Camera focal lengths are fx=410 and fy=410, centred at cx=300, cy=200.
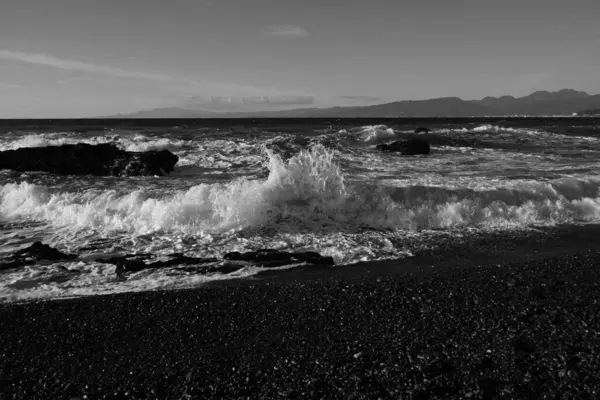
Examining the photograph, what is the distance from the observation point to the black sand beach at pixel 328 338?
120 inches

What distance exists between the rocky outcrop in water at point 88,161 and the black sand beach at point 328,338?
1175 centimetres

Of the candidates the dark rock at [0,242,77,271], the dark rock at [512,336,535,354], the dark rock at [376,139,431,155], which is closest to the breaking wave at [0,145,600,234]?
the dark rock at [0,242,77,271]

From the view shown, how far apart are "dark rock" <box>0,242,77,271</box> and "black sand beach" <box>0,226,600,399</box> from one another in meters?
1.61

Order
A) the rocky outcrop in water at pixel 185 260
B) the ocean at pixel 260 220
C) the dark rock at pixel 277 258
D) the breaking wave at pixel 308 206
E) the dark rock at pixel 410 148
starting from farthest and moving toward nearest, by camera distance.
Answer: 1. the dark rock at pixel 410 148
2. the breaking wave at pixel 308 206
3. the dark rock at pixel 277 258
4. the rocky outcrop in water at pixel 185 260
5. the ocean at pixel 260 220

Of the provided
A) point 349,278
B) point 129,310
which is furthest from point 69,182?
point 349,278

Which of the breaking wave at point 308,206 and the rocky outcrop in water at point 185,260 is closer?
the rocky outcrop in water at point 185,260

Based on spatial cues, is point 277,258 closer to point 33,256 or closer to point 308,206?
point 308,206

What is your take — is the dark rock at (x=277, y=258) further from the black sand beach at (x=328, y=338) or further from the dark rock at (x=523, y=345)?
the dark rock at (x=523, y=345)

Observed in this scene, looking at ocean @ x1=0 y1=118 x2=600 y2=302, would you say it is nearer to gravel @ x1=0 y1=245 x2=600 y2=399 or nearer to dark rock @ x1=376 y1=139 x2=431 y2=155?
gravel @ x1=0 y1=245 x2=600 y2=399

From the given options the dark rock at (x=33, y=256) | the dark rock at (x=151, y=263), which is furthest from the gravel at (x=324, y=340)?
the dark rock at (x=33, y=256)

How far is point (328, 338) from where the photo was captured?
3727 mm

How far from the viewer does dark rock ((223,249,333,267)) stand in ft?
19.7

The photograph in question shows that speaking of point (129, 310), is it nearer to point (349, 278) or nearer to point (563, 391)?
point (349, 278)

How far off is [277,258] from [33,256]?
3.71m
